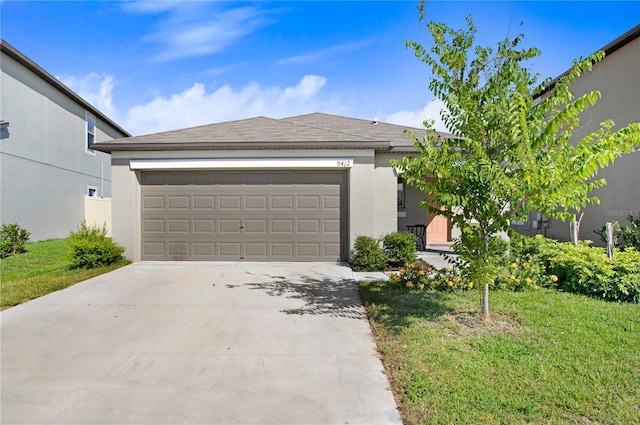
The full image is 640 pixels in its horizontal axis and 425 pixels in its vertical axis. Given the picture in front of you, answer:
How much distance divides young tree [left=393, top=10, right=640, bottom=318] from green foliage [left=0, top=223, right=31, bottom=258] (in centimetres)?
1264

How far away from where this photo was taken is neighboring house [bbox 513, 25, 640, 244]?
985 centimetres

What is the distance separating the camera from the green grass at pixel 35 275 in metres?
6.56

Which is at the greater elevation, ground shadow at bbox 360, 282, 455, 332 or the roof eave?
the roof eave

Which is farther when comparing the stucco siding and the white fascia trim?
the stucco siding

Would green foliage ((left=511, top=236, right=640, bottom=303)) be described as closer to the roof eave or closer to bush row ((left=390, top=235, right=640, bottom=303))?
bush row ((left=390, top=235, right=640, bottom=303))

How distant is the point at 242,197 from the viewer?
32.4 ft

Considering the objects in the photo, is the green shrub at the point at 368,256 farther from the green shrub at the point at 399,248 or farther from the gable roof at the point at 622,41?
the gable roof at the point at 622,41

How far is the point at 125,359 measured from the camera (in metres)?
3.92

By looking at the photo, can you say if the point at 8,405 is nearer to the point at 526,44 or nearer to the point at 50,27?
the point at 526,44

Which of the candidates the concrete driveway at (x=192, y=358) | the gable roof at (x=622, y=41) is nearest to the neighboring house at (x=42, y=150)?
the concrete driveway at (x=192, y=358)

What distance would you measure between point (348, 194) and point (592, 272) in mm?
5514

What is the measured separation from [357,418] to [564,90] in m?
4.31

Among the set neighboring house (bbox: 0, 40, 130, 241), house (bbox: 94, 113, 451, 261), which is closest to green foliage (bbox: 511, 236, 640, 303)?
house (bbox: 94, 113, 451, 261)

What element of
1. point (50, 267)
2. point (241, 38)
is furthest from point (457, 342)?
point (50, 267)
